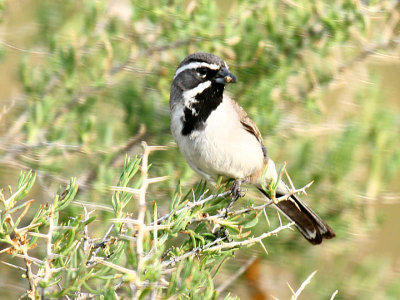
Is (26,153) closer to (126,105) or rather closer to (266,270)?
(126,105)

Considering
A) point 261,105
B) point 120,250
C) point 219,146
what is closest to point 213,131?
point 219,146

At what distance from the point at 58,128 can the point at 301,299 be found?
214 centimetres

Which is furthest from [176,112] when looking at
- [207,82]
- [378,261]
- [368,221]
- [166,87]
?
[378,261]

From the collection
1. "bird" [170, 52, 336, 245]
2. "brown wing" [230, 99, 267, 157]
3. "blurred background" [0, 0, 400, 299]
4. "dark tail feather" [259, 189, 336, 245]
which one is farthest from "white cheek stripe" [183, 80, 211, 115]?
"dark tail feather" [259, 189, 336, 245]

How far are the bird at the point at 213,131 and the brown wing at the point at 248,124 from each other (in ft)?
0.05

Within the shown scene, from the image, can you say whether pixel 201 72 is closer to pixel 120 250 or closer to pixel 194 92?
pixel 194 92

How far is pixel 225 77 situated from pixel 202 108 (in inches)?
8.2

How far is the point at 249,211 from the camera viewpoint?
264 centimetres

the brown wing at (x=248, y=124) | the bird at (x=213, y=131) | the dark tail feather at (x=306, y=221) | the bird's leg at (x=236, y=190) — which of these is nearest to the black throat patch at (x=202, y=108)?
the bird at (x=213, y=131)

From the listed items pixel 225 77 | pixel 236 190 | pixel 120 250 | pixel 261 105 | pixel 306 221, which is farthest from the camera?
pixel 261 105

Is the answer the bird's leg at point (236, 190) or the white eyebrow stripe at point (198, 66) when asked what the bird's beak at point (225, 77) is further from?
the bird's leg at point (236, 190)

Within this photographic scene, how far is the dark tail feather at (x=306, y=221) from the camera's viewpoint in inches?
148

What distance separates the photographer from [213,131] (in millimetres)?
3605

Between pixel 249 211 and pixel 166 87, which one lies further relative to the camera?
pixel 166 87
